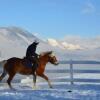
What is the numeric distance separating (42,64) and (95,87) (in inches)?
99.5

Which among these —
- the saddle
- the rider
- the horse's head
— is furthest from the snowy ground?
the horse's head

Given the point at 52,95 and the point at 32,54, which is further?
the point at 32,54

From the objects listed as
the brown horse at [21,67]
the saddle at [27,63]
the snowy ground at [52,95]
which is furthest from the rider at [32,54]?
the snowy ground at [52,95]

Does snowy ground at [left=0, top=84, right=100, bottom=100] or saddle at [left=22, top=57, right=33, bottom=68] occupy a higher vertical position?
saddle at [left=22, top=57, right=33, bottom=68]

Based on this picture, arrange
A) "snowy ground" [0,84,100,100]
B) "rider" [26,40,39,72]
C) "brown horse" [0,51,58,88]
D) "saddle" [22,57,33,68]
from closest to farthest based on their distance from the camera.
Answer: "snowy ground" [0,84,100,100] < "brown horse" [0,51,58,88] < "saddle" [22,57,33,68] < "rider" [26,40,39,72]

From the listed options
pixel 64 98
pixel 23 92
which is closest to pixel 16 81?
pixel 23 92

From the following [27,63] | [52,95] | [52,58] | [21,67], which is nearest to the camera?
[52,95]

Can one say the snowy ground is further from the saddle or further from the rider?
the rider

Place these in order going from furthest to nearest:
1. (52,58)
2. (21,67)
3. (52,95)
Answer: (52,58)
(21,67)
(52,95)

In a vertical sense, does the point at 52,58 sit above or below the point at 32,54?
below

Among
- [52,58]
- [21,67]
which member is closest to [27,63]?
[21,67]

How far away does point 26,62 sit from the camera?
19.3 meters

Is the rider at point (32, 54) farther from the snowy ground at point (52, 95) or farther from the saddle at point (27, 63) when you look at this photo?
the snowy ground at point (52, 95)

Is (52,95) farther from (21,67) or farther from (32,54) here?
(32,54)
